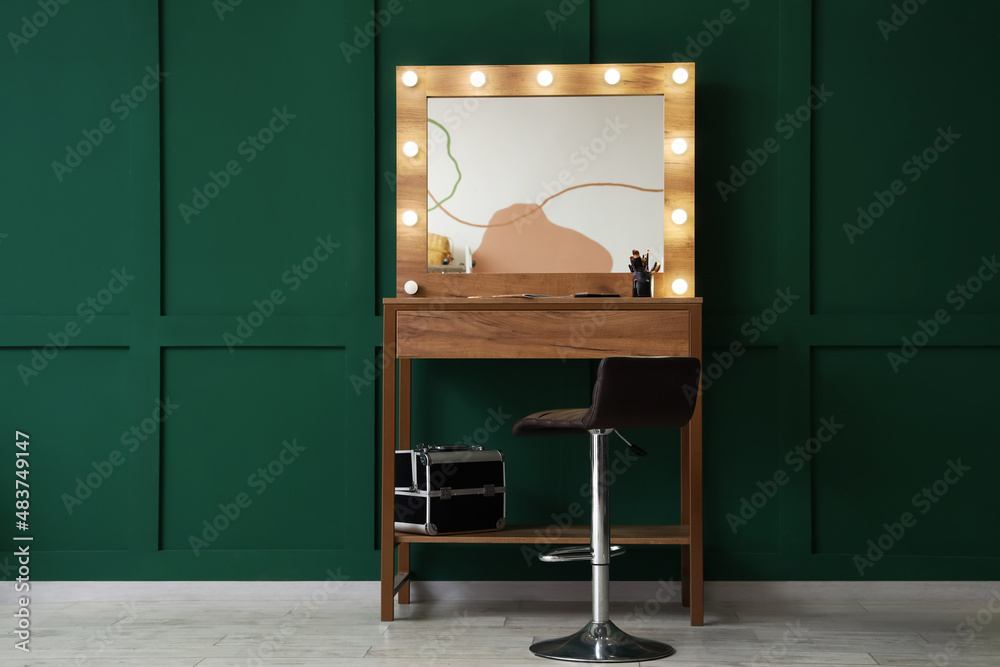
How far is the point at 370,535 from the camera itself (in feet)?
9.42

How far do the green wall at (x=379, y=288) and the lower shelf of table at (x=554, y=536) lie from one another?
0.26 metres

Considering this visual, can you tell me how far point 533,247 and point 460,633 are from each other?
1.29m

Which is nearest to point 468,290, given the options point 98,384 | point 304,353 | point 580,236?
point 580,236

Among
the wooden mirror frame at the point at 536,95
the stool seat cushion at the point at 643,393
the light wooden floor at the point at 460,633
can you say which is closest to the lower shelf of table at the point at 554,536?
the light wooden floor at the point at 460,633

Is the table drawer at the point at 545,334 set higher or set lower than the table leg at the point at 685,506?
higher

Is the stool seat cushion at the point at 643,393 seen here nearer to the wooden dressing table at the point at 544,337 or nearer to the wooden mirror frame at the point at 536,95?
the wooden dressing table at the point at 544,337

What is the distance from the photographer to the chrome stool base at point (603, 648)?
7.04 feet

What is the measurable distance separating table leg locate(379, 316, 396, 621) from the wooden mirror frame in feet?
1.26

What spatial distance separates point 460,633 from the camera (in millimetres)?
2428

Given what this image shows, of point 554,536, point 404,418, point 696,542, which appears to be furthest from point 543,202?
point 696,542

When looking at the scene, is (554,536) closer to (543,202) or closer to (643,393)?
(643,393)

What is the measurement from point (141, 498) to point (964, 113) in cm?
320

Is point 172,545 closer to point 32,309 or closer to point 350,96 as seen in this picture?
point 32,309

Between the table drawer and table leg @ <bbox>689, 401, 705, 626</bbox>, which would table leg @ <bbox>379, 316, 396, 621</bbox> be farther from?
table leg @ <bbox>689, 401, 705, 626</bbox>
